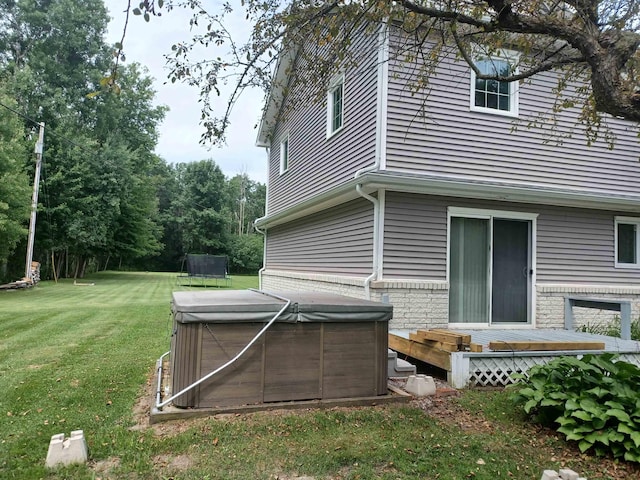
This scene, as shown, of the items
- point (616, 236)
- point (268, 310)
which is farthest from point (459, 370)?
point (616, 236)

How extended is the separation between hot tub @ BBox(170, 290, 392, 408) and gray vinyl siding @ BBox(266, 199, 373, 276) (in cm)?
282

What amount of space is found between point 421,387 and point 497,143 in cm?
496

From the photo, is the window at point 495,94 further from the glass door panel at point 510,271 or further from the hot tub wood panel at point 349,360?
the hot tub wood panel at point 349,360

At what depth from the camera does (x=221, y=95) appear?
474 centimetres

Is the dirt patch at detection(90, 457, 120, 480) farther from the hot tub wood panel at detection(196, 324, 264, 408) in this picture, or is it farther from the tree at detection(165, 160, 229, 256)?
the tree at detection(165, 160, 229, 256)

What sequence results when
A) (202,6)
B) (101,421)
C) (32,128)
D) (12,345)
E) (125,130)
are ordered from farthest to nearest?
(125,130), (32,128), (12,345), (202,6), (101,421)

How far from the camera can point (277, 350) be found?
3.97 m

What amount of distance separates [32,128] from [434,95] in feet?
79.1

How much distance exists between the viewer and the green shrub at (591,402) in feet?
10.3

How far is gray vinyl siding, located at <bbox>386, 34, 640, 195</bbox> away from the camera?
715 cm

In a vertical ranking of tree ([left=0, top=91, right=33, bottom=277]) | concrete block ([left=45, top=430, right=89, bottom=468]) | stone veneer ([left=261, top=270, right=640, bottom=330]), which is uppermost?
tree ([left=0, top=91, right=33, bottom=277])

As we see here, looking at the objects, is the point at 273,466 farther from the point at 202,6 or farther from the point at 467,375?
the point at 202,6

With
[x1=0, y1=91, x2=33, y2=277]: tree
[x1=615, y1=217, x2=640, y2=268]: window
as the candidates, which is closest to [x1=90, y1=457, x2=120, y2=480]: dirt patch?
[x1=615, y1=217, x2=640, y2=268]: window

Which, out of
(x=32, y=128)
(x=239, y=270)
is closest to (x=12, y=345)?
(x=32, y=128)
